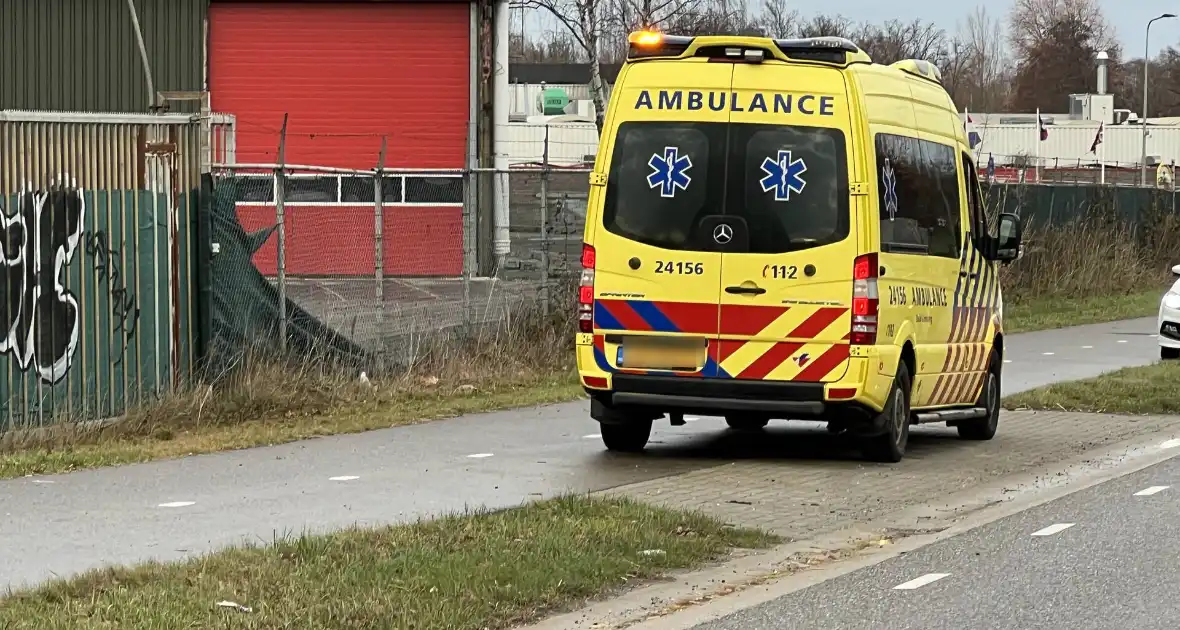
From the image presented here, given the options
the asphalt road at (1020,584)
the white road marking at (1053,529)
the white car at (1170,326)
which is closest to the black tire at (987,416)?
the asphalt road at (1020,584)

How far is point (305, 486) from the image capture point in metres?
10.7

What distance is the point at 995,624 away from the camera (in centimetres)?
Result: 708

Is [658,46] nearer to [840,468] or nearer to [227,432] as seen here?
[840,468]

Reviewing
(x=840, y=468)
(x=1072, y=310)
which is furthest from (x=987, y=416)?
(x=1072, y=310)

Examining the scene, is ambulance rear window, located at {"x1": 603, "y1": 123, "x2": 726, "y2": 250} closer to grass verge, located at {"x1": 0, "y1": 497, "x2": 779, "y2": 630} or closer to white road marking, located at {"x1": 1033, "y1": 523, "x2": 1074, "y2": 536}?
grass verge, located at {"x1": 0, "y1": 497, "x2": 779, "y2": 630}

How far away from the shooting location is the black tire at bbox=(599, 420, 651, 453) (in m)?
12.6

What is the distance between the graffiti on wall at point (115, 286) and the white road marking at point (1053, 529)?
7200 mm

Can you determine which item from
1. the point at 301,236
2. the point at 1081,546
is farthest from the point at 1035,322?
the point at 1081,546

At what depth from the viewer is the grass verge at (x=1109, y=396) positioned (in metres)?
15.7

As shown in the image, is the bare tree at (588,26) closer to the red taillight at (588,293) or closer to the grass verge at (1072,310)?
the grass verge at (1072,310)

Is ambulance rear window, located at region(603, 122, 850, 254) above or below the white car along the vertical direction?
above

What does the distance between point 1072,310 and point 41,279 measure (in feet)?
68.0

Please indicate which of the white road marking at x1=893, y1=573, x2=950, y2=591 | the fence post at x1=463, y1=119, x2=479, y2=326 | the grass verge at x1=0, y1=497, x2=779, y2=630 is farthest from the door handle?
the fence post at x1=463, y1=119, x2=479, y2=326

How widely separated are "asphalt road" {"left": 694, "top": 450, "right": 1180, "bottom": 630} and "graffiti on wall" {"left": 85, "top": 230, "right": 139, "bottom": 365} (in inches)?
273
